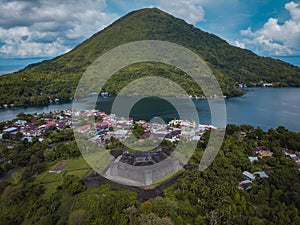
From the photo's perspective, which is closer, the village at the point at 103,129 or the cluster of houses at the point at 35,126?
the village at the point at 103,129

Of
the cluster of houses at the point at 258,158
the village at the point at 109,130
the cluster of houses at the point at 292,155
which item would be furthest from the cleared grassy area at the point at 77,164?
the cluster of houses at the point at 292,155

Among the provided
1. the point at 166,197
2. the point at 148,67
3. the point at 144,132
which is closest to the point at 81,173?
the point at 166,197

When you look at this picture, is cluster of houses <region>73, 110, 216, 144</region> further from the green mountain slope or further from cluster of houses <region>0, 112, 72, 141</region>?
the green mountain slope

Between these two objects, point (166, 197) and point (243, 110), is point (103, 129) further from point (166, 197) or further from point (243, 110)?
point (243, 110)

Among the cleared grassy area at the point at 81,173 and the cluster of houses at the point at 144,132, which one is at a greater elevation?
the cluster of houses at the point at 144,132

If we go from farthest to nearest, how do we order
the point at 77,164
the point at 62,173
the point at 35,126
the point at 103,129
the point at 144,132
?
the point at 35,126, the point at 103,129, the point at 144,132, the point at 77,164, the point at 62,173

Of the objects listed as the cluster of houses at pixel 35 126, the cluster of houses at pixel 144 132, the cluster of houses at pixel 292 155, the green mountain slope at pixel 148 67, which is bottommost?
the cluster of houses at pixel 35 126

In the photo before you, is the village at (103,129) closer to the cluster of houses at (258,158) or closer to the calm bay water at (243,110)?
the cluster of houses at (258,158)
